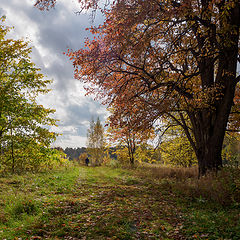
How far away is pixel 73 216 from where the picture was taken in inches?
221

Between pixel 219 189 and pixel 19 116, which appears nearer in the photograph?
pixel 219 189

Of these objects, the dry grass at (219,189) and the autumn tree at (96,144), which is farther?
the autumn tree at (96,144)

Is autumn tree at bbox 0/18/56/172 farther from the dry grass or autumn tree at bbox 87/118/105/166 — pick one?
autumn tree at bbox 87/118/105/166

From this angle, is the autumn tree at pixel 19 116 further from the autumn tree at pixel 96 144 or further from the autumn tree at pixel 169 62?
the autumn tree at pixel 96 144

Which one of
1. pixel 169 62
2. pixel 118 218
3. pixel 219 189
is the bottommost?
pixel 118 218

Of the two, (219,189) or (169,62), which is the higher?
(169,62)

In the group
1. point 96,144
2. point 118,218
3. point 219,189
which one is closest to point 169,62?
point 219,189

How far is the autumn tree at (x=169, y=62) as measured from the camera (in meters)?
7.61

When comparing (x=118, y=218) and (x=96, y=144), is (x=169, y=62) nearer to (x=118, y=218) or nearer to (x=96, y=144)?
(x=118, y=218)

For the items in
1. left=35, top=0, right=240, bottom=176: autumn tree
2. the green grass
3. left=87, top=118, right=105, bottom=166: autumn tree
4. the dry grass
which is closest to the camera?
the green grass

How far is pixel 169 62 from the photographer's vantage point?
31.1ft

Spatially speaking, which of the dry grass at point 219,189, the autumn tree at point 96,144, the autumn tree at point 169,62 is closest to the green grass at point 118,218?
the dry grass at point 219,189

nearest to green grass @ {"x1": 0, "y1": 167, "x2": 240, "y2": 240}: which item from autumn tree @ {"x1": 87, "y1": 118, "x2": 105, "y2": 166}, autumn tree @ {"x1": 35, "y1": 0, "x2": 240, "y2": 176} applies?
autumn tree @ {"x1": 35, "y1": 0, "x2": 240, "y2": 176}

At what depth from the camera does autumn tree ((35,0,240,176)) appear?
25.0ft
